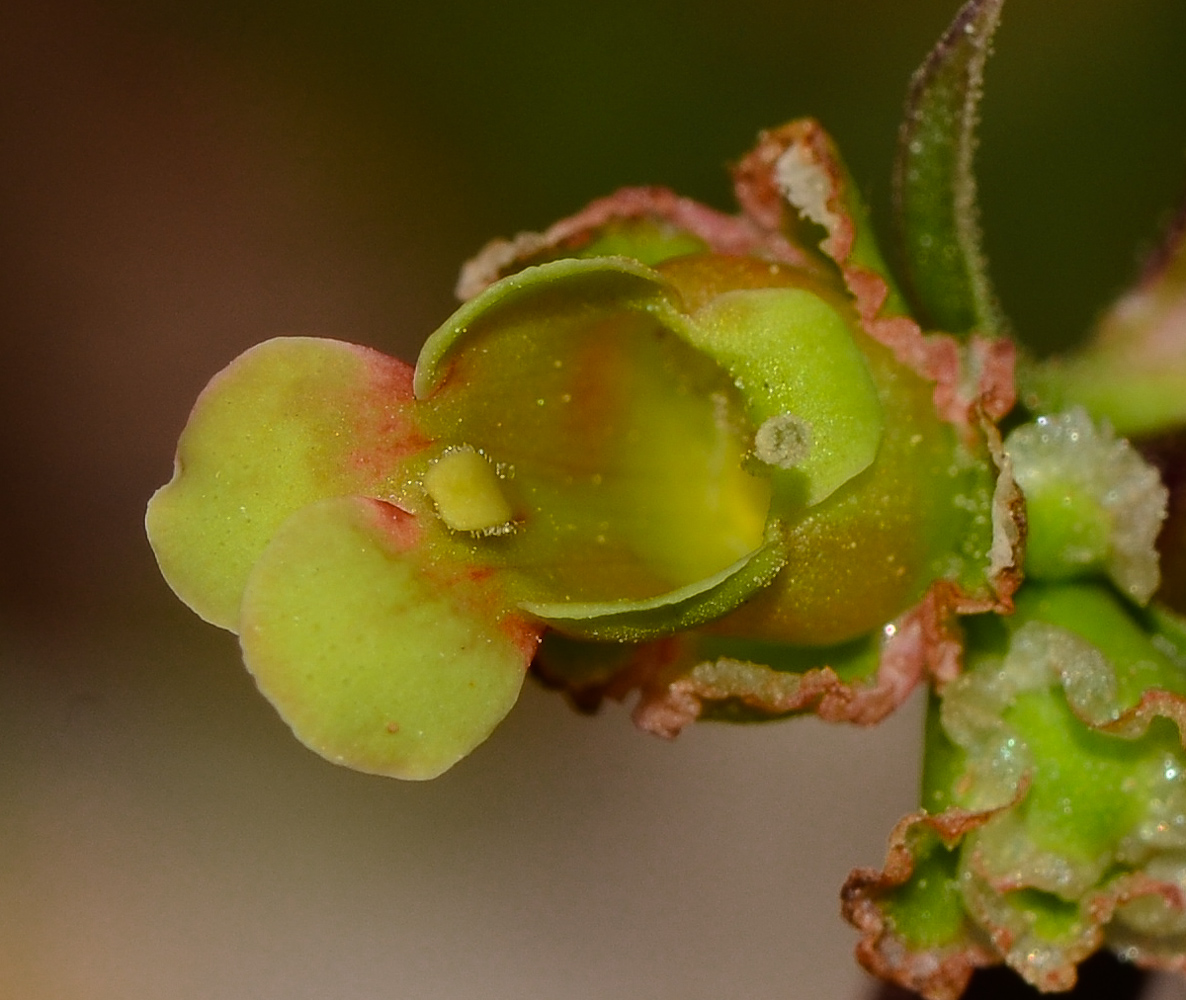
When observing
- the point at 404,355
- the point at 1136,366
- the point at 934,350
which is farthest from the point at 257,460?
the point at 404,355

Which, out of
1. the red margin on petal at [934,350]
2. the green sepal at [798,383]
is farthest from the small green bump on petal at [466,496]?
the red margin on petal at [934,350]

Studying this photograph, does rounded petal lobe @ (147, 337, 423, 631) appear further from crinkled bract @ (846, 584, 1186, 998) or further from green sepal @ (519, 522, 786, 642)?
crinkled bract @ (846, 584, 1186, 998)

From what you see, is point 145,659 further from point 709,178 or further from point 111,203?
point 709,178

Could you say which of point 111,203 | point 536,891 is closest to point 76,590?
point 111,203

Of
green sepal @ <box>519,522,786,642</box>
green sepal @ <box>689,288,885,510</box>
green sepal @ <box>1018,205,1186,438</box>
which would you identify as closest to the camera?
green sepal @ <box>519,522,786,642</box>

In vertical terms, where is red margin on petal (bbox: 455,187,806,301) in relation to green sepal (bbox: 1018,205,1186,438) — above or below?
above

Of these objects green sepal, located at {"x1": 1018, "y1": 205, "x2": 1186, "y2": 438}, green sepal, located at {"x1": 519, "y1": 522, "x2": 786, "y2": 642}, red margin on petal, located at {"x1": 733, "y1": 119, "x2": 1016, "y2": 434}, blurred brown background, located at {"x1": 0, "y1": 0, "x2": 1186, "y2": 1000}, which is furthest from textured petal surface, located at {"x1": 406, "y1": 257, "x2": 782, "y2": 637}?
blurred brown background, located at {"x1": 0, "y1": 0, "x2": 1186, "y2": 1000}
